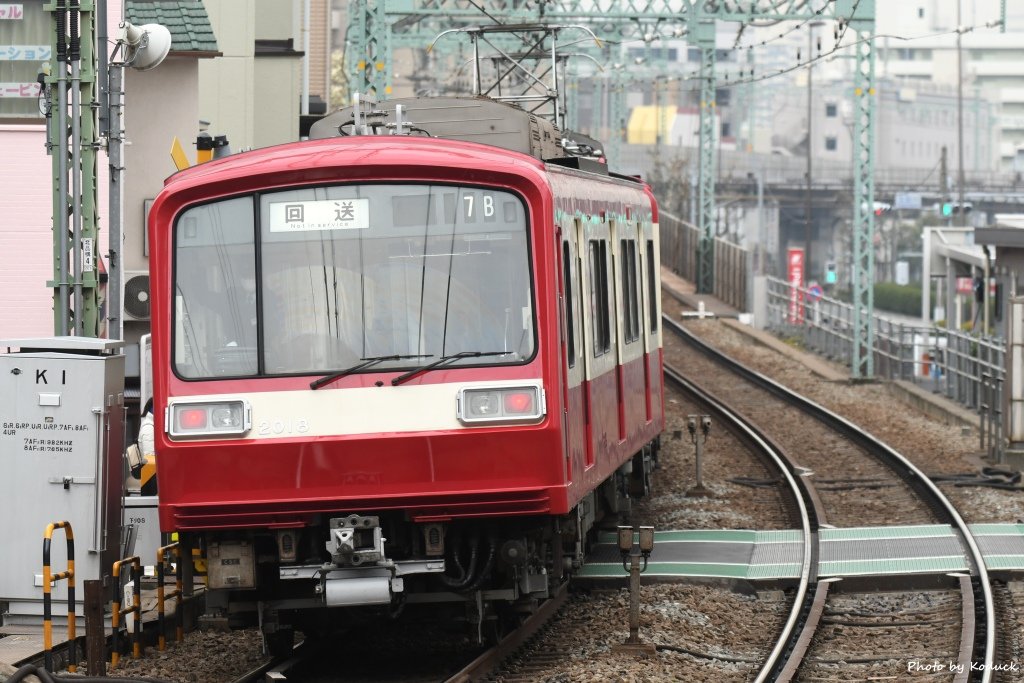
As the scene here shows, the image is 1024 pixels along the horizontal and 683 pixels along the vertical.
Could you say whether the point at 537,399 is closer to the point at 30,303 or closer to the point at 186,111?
the point at 30,303

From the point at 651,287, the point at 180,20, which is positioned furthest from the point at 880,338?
the point at 651,287

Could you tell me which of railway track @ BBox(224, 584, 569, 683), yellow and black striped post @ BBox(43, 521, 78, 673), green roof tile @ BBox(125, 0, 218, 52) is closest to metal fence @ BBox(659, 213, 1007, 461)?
green roof tile @ BBox(125, 0, 218, 52)

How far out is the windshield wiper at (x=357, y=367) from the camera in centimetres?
873

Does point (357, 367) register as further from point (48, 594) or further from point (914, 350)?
point (914, 350)

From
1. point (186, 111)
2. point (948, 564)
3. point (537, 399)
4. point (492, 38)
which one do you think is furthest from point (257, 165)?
point (492, 38)

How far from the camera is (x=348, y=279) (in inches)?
351

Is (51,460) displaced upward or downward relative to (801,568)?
upward

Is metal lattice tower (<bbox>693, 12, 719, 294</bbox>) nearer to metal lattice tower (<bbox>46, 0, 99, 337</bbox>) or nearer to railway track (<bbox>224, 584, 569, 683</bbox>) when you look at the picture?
metal lattice tower (<bbox>46, 0, 99, 337</bbox>)

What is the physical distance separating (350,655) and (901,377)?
1953cm

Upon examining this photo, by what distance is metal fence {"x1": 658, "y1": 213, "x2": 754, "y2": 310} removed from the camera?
1513 inches

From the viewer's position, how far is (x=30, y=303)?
17688mm

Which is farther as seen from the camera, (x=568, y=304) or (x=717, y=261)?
(x=717, y=261)

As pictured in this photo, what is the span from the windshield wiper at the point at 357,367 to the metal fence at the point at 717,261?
24672 mm

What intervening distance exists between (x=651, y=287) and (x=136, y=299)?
21.0 ft
